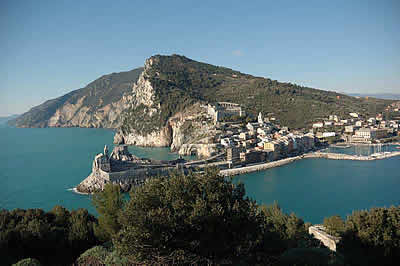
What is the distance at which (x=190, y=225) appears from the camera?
612cm

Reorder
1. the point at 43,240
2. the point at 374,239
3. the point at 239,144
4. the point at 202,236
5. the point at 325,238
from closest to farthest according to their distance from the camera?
the point at 202,236, the point at 374,239, the point at 325,238, the point at 43,240, the point at 239,144

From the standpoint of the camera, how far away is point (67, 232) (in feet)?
34.8

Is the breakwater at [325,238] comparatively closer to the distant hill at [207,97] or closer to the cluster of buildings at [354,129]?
the cluster of buildings at [354,129]

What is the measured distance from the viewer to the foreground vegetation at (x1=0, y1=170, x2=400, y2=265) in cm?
605

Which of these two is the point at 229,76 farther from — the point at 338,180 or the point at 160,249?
the point at 160,249

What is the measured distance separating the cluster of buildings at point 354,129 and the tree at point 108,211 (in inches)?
1507

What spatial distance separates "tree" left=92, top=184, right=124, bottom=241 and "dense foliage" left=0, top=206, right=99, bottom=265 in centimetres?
49

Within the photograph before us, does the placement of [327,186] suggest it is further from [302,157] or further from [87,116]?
[87,116]

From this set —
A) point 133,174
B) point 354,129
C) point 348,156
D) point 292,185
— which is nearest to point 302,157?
point 348,156

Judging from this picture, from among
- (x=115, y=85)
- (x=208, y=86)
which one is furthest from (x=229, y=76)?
(x=115, y=85)

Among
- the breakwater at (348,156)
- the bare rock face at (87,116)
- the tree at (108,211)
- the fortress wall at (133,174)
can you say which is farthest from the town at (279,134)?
the bare rock face at (87,116)

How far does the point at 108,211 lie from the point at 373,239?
859 centimetres

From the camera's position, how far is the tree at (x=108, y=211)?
1032 cm

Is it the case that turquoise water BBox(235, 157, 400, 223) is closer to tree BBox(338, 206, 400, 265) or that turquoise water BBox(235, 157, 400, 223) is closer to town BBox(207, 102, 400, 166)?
town BBox(207, 102, 400, 166)
